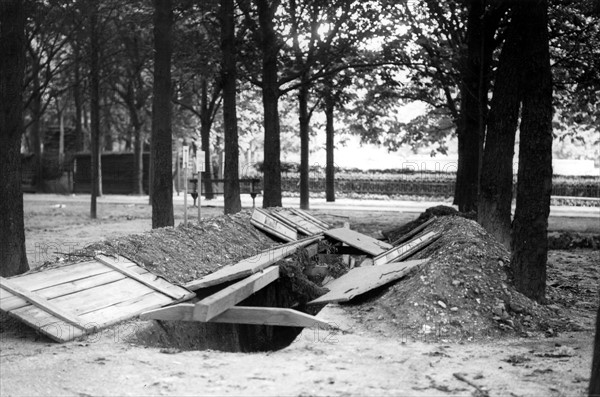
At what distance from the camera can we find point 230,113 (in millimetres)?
20375

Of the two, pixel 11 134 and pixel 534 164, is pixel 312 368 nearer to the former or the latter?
pixel 534 164

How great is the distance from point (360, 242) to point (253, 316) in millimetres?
6844

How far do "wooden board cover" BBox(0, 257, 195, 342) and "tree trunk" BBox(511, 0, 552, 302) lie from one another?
4.21 meters

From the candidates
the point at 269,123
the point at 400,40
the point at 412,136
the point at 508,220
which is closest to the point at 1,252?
the point at 508,220

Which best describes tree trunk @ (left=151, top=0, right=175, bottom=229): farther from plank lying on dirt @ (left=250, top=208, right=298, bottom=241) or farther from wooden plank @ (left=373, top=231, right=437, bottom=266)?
wooden plank @ (left=373, top=231, right=437, bottom=266)

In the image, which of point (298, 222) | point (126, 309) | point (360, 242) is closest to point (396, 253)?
point (360, 242)

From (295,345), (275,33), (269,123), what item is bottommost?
(295,345)

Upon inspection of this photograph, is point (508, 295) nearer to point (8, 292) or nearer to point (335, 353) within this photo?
point (335, 353)

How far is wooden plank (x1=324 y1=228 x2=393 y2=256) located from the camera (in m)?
14.0

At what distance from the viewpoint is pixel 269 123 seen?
21.2 metres

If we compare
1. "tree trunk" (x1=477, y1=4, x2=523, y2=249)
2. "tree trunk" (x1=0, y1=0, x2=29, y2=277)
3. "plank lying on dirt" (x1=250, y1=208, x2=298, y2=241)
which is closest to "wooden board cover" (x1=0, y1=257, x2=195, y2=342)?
"tree trunk" (x1=0, y1=0, x2=29, y2=277)

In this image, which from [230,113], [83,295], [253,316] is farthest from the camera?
[230,113]

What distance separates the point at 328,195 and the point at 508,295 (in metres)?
26.5

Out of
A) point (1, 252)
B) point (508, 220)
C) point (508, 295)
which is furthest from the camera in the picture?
point (508, 220)
